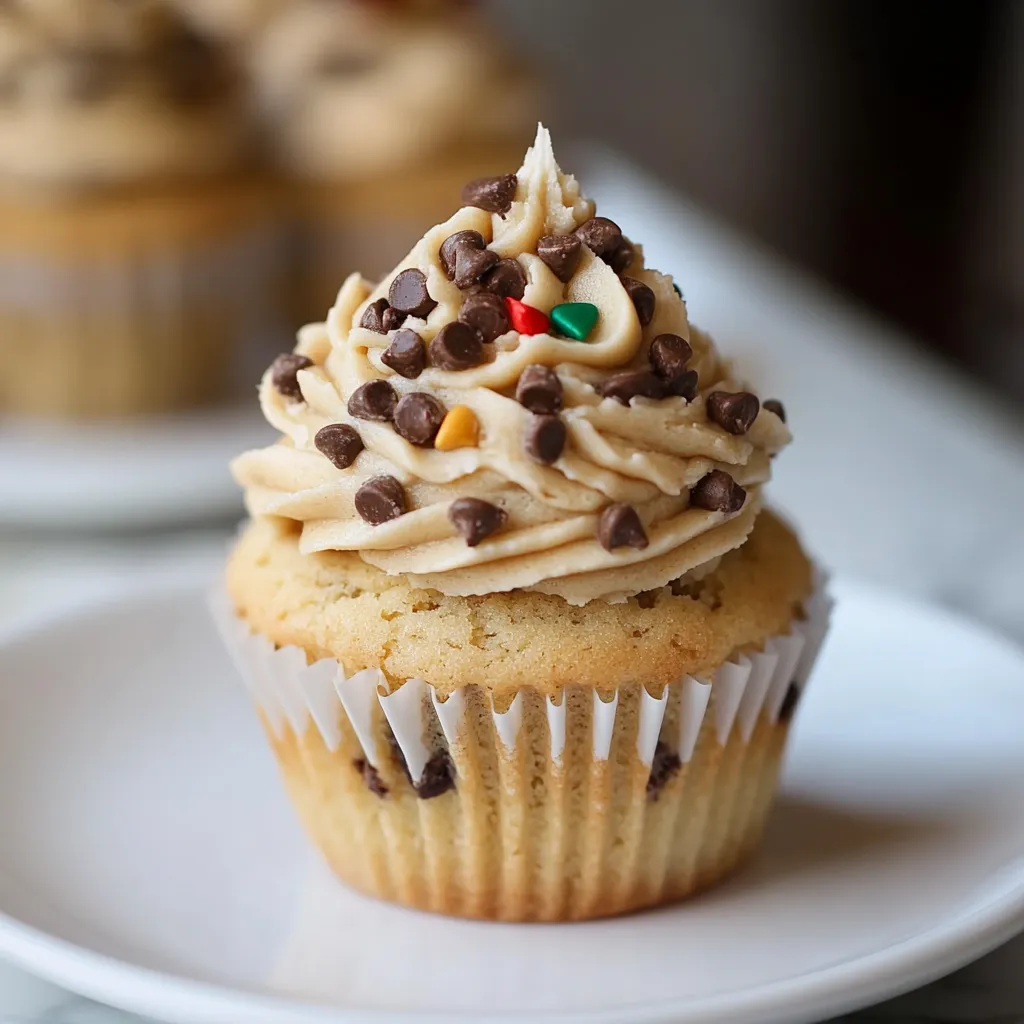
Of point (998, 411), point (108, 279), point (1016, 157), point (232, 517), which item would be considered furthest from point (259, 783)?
point (1016, 157)

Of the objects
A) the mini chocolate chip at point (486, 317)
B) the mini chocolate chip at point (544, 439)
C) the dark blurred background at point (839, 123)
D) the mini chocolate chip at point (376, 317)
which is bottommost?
the dark blurred background at point (839, 123)

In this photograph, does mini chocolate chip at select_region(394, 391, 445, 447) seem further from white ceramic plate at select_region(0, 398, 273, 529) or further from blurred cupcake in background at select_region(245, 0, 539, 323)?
blurred cupcake in background at select_region(245, 0, 539, 323)

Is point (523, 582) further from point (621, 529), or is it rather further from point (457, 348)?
point (457, 348)

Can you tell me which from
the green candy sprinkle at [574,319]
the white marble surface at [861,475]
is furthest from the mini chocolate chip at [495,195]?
the white marble surface at [861,475]

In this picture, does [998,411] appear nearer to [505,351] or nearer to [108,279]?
[108,279]

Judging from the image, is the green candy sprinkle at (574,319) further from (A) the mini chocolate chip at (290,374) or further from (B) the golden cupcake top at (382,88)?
(B) the golden cupcake top at (382,88)

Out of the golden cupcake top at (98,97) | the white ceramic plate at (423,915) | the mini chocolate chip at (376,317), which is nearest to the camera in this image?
the white ceramic plate at (423,915)

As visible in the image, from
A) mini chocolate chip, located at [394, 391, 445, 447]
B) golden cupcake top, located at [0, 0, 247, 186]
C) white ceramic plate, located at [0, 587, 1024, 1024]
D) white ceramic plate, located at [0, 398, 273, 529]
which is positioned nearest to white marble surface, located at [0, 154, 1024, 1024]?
white ceramic plate, located at [0, 398, 273, 529]
